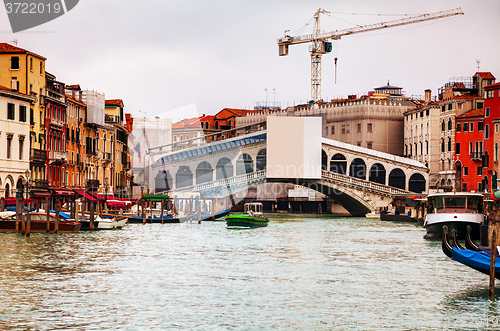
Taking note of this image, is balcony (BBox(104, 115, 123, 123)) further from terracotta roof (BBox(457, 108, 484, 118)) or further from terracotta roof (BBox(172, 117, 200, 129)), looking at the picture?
terracotta roof (BBox(172, 117, 200, 129))

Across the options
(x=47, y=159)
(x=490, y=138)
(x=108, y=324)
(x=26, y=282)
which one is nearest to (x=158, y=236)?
(x=47, y=159)

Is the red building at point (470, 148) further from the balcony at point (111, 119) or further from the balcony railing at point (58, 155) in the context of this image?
the balcony railing at point (58, 155)

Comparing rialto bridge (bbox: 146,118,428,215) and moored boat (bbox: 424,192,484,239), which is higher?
rialto bridge (bbox: 146,118,428,215)

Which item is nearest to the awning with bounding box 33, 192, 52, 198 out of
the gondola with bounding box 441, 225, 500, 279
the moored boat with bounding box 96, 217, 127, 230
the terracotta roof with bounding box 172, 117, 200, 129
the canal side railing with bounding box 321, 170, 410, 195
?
the moored boat with bounding box 96, 217, 127, 230

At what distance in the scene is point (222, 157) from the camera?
189ft

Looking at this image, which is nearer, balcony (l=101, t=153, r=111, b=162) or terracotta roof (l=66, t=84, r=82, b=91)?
terracotta roof (l=66, t=84, r=82, b=91)

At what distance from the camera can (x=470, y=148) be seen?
2008 inches

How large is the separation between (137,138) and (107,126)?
69.9 feet

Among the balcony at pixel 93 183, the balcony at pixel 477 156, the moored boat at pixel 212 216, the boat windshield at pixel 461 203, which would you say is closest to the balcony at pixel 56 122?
the balcony at pixel 93 183

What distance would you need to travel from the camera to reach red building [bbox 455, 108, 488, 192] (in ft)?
164

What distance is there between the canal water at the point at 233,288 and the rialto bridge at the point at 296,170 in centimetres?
2554

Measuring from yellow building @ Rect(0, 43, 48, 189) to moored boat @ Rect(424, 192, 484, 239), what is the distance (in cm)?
1698

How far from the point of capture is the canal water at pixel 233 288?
38.6ft

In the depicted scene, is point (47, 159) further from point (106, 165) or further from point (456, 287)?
point (456, 287)
